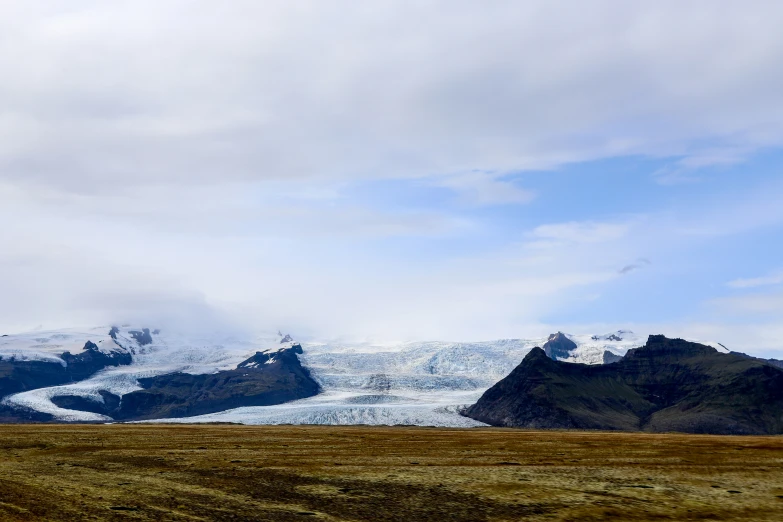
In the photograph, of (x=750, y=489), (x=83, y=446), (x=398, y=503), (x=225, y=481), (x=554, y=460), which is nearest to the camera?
(x=398, y=503)

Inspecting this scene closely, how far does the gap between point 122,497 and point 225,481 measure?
647cm

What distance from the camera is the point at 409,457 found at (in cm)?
4662

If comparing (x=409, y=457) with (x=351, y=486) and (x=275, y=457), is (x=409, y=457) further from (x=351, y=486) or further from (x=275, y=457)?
(x=351, y=486)

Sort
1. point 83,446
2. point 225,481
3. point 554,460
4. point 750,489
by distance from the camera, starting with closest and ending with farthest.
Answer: point 750,489, point 225,481, point 554,460, point 83,446

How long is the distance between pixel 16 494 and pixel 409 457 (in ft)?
86.4

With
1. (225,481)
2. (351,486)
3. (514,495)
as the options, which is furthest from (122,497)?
(514,495)

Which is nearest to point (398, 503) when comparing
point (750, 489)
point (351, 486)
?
point (351, 486)

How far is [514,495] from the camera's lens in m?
27.5

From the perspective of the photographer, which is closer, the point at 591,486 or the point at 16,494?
the point at 16,494

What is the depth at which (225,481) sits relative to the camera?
3212 centimetres

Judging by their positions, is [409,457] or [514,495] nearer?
[514,495]

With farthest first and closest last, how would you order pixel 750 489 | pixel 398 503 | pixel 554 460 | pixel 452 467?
pixel 554 460
pixel 452 467
pixel 750 489
pixel 398 503

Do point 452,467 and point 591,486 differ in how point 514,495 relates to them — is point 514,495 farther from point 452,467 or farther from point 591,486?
point 452,467

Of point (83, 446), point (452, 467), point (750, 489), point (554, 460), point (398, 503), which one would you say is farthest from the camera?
point (83, 446)
